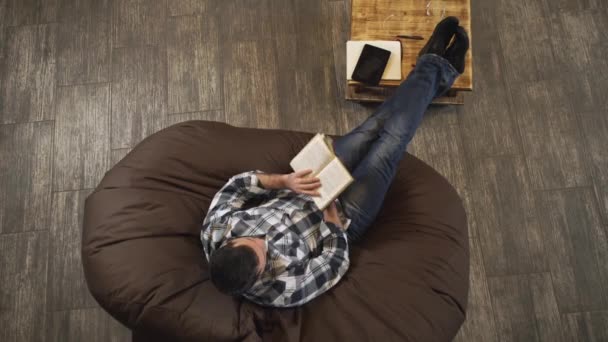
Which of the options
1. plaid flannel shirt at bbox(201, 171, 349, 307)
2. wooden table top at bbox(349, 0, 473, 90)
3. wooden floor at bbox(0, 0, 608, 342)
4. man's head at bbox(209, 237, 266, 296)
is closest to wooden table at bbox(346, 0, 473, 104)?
wooden table top at bbox(349, 0, 473, 90)

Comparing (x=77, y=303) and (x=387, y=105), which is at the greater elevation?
(x=387, y=105)

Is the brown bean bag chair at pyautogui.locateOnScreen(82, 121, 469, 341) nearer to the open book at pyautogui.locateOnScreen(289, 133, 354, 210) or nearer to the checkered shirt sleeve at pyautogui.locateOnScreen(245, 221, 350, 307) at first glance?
the checkered shirt sleeve at pyautogui.locateOnScreen(245, 221, 350, 307)

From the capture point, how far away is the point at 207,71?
2.44 m

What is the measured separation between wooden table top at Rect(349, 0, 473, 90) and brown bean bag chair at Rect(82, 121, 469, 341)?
532mm

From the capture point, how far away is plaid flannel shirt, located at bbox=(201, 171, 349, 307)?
58.5 inches

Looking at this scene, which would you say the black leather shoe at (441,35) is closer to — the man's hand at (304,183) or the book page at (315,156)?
the book page at (315,156)

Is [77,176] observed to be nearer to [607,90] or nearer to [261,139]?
[261,139]

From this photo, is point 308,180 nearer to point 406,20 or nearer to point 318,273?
point 318,273

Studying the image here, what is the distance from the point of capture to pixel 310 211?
1720 mm

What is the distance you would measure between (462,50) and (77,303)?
83.3 inches

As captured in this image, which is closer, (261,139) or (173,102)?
(261,139)

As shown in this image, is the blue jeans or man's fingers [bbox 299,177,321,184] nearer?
man's fingers [bbox 299,177,321,184]

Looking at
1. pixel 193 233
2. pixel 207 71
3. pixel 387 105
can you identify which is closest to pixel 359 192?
pixel 387 105

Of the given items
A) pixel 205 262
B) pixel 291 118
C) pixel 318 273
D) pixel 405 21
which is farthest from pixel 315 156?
pixel 405 21
